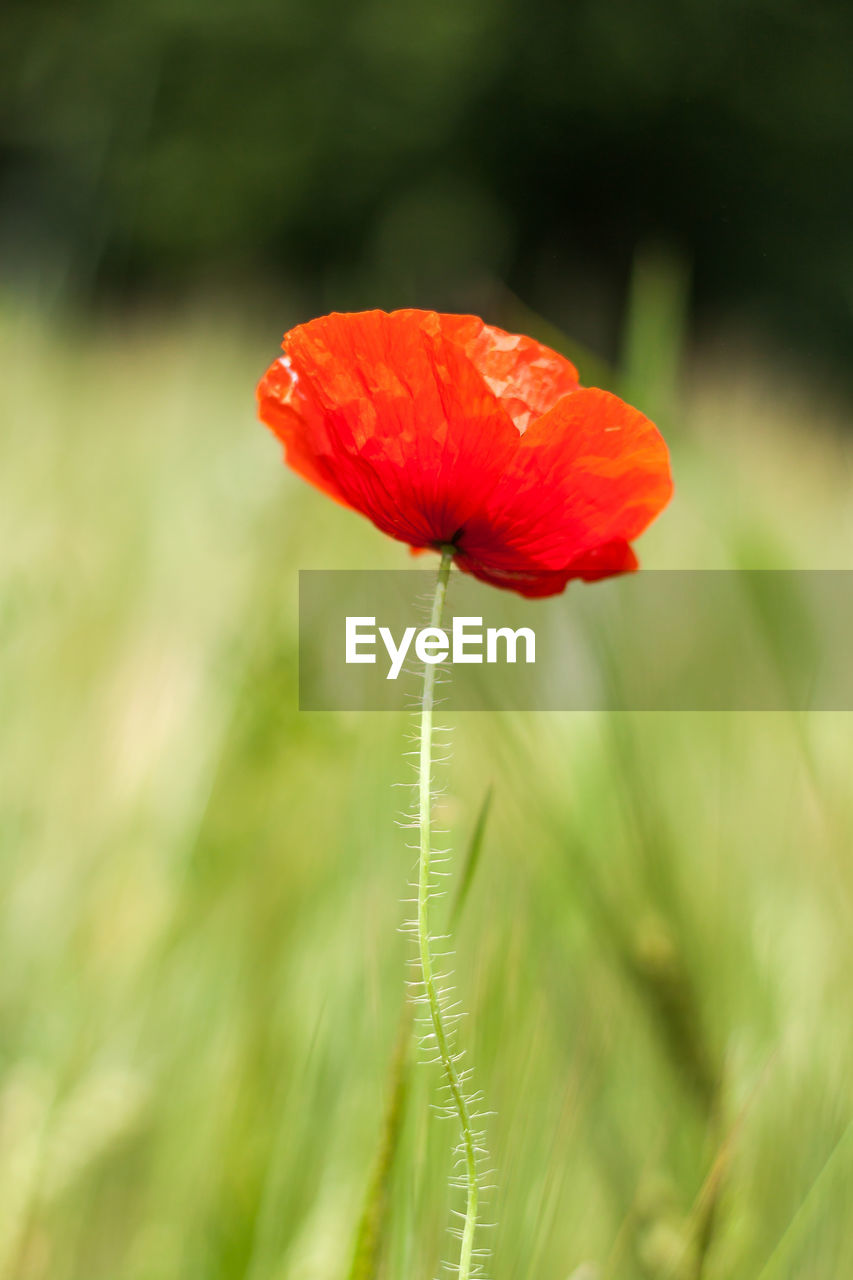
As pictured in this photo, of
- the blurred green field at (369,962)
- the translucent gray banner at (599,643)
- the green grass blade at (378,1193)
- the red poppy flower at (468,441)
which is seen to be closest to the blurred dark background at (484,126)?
the translucent gray banner at (599,643)

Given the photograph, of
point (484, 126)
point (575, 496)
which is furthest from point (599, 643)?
point (484, 126)

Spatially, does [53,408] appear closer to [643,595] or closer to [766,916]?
[643,595]

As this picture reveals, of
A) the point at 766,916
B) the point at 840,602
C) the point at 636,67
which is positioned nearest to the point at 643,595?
the point at 840,602

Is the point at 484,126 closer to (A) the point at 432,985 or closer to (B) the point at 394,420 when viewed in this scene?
(B) the point at 394,420

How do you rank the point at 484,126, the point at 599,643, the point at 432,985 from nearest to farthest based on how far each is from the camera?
the point at 432,985, the point at 599,643, the point at 484,126

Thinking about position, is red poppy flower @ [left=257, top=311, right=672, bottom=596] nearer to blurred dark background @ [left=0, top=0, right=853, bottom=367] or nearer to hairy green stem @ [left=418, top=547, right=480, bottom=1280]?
hairy green stem @ [left=418, top=547, right=480, bottom=1280]

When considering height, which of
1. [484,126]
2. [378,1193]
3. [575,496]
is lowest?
[378,1193]
